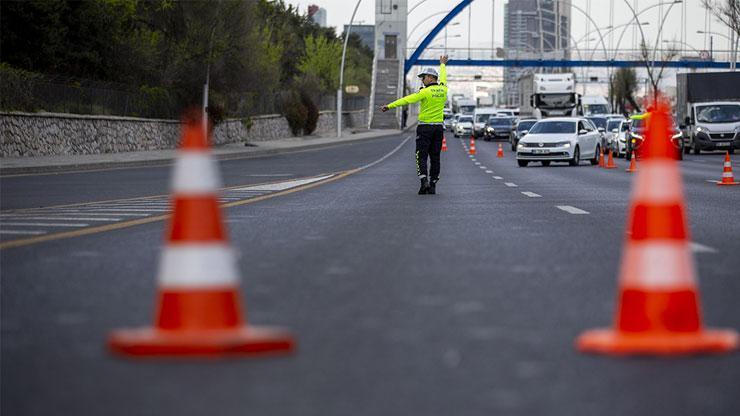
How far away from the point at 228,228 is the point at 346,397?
775cm

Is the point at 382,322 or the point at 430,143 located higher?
the point at 430,143

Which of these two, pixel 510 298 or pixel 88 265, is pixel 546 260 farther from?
pixel 88 265

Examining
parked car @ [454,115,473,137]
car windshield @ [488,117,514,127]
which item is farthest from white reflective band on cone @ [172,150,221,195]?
parked car @ [454,115,473,137]

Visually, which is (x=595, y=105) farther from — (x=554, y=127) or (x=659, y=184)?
(x=659, y=184)

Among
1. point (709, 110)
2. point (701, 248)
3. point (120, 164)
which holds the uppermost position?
point (709, 110)

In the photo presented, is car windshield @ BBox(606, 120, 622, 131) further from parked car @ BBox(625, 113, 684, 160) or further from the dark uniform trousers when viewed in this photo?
the dark uniform trousers

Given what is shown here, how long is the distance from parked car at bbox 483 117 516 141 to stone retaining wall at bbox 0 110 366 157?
20521 mm

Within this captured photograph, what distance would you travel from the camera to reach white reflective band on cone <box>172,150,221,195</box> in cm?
568

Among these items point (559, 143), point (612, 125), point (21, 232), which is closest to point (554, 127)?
point (559, 143)

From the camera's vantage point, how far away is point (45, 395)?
468cm

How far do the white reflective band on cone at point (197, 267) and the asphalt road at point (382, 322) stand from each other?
372 mm

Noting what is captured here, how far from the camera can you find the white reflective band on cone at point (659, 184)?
5.88 metres

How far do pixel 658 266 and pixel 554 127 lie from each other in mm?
34006

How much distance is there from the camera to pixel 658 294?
5.49 m
